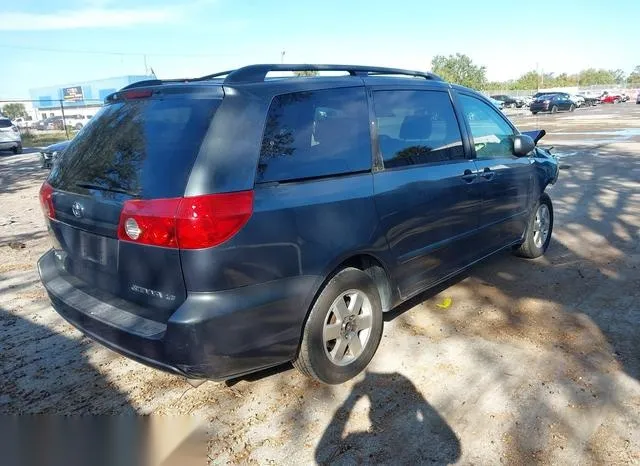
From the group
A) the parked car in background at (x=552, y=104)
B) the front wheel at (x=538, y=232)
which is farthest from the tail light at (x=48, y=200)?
the parked car in background at (x=552, y=104)

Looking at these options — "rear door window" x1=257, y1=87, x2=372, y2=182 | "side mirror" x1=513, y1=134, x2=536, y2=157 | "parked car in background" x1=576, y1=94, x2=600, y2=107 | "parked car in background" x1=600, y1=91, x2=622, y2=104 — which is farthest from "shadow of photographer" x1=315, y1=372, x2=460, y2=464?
"parked car in background" x1=600, y1=91, x2=622, y2=104

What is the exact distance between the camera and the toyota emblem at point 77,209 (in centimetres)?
275

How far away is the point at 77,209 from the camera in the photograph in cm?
279

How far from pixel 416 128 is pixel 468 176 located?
64cm

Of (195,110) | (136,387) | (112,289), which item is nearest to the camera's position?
(195,110)

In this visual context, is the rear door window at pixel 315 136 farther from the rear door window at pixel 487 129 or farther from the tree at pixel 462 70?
the tree at pixel 462 70

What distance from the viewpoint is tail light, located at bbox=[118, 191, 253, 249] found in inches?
90.7

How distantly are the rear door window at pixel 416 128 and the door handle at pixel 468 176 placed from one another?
0.42 feet

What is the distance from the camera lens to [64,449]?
264 centimetres

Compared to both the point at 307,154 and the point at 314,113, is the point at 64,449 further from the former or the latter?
the point at 314,113

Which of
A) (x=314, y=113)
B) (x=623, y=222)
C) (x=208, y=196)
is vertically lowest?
(x=623, y=222)

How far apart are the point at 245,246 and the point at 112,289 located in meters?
0.85

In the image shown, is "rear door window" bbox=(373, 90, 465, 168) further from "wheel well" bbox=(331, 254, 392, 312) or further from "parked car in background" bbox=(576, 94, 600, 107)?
"parked car in background" bbox=(576, 94, 600, 107)

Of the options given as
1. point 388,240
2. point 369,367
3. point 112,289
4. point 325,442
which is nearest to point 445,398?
point 369,367
